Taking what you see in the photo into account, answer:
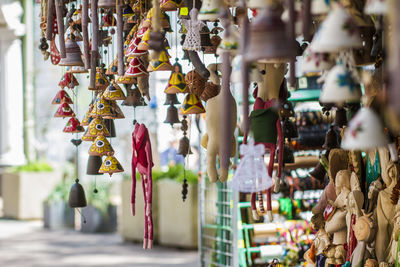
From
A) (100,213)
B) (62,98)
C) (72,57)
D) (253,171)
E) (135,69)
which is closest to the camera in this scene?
(253,171)

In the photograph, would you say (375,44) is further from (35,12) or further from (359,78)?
(35,12)

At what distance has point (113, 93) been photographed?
10.0 ft

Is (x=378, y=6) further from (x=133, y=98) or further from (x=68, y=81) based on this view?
(x=68, y=81)

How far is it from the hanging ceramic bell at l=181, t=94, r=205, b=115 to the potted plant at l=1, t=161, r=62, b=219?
969 cm

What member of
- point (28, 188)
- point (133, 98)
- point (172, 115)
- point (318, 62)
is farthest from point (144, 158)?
point (28, 188)

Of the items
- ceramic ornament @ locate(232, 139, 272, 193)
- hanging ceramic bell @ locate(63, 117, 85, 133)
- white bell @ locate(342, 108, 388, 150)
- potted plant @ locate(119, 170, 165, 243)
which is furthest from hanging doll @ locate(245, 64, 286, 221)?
potted plant @ locate(119, 170, 165, 243)

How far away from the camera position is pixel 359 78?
1747 millimetres

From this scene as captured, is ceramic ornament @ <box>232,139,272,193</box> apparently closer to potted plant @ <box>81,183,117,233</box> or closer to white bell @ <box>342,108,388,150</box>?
white bell @ <box>342,108,388,150</box>

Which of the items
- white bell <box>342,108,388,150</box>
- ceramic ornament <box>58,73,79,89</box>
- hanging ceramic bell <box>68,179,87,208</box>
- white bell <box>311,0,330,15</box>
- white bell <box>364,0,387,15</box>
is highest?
ceramic ornament <box>58,73,79,89</box>

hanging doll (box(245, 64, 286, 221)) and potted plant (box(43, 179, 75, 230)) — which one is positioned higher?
hanging doll (box(245, 64, 286, 221))

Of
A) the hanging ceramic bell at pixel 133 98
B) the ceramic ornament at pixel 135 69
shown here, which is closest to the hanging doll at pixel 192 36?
the ceramic ornament at pixel 135 69

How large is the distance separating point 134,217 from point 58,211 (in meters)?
2.12

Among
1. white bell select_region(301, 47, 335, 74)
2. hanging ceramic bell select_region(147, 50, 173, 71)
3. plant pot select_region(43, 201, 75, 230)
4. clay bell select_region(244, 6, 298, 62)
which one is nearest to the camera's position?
clay bell select_region(244, 6, 298, 62)

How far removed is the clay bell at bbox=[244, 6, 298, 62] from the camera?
1.54 m
